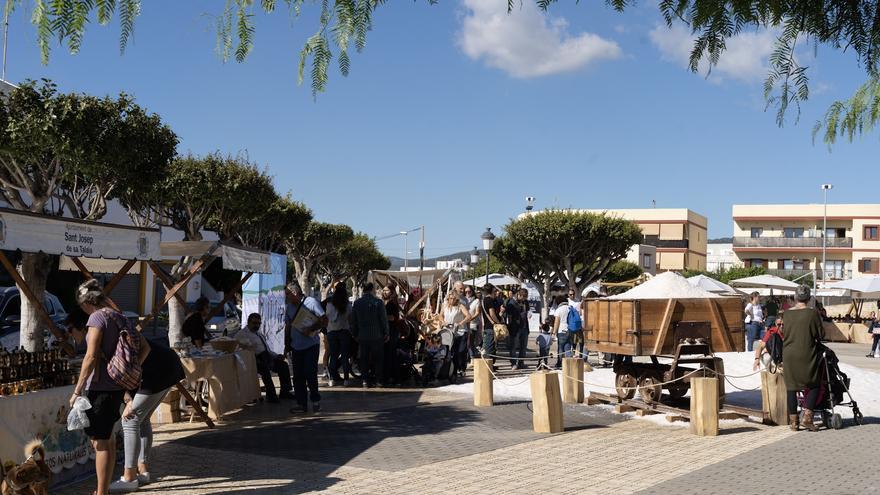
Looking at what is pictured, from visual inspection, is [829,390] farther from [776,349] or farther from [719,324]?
[776,349]

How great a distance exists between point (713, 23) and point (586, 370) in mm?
12719

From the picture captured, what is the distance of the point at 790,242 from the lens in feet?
253

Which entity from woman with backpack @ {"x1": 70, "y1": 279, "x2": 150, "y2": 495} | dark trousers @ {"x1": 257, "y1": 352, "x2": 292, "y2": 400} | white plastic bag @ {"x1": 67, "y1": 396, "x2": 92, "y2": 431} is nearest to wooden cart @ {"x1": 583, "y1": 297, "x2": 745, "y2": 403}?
dark trousers @ {"x1": 257, "y1": 352, "x2": 292, "y2": 400}

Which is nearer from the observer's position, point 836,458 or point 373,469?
point 373,469

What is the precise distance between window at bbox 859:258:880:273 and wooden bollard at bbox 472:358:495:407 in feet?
229

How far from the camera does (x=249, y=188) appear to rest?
23.8 metres

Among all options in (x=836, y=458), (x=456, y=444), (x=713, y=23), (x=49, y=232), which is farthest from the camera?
(x=456, y=444)

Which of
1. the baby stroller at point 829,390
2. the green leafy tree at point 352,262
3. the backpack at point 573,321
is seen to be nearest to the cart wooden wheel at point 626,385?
the baby stroller at point 829,390

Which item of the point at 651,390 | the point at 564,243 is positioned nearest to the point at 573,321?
the point at 651,390

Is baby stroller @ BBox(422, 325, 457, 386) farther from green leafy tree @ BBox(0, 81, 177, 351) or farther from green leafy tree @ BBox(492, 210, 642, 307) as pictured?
green leafy tree @ BBox(492, 210, 642, 307)

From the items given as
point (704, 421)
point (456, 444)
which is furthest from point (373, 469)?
point (704, 421)

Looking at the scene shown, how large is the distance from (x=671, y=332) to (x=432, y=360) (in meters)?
5.06

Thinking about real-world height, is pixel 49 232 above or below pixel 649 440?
above

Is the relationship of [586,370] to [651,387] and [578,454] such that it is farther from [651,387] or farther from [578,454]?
[578,454]
